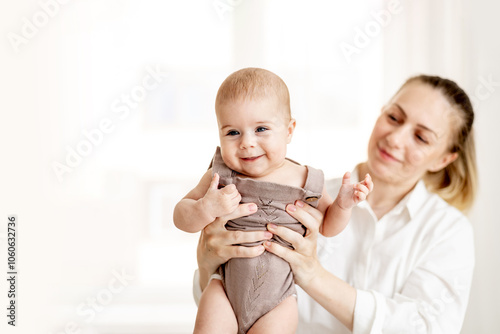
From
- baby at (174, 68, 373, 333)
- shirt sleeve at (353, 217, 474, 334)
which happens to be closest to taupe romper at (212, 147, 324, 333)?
baby at (174, 68, 373, 333)

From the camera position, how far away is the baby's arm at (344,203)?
1402mm

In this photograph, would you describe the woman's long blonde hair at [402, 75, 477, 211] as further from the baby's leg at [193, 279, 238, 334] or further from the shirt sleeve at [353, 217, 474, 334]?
the baby's leg at [193, 279, 238, 334]

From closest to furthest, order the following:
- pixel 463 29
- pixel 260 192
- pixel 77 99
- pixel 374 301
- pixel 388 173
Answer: pixel 260 192 < pixel 374 301 < pixel 388 173 < pixel 463 29 < pixel 77 99

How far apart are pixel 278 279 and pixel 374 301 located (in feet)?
1.53

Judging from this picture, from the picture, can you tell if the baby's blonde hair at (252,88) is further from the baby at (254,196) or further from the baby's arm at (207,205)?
the baby's arm at (207,205)

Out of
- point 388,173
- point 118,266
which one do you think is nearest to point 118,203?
point 118,266

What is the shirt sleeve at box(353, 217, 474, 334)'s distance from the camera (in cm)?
173

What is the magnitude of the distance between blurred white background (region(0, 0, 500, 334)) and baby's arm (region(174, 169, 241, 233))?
5.33 ft

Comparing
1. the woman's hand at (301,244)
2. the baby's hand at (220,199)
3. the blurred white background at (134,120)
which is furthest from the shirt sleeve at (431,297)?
the blurred white background at (134,120)

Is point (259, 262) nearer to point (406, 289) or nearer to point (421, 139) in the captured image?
point (406, 289)

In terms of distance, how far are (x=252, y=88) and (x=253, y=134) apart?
121 millimetres

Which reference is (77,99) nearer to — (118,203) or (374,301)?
(118,203)

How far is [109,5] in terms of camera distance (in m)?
3.16

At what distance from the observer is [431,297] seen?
1.83 m
